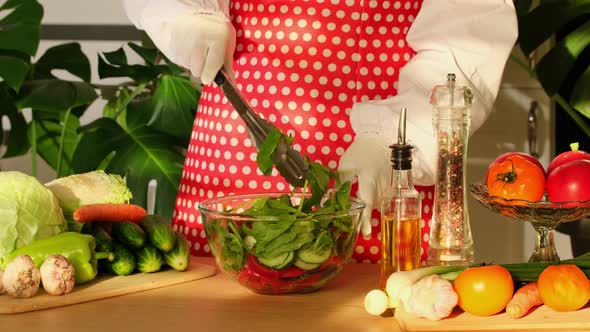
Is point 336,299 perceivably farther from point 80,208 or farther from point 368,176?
point 80,208

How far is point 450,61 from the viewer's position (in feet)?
5.35

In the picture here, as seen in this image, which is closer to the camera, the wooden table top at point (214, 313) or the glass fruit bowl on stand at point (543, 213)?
the wooden table top at point (214, 313)

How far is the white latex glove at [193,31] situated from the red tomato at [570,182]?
0.56 meters

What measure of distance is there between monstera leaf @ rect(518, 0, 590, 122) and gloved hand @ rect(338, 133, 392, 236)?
83 centimetres

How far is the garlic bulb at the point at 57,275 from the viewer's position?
1301 mm

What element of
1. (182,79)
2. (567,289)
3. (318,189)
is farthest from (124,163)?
(567,289)

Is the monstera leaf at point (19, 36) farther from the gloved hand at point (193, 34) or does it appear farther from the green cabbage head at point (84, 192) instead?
the green cabbage head at point (84, 192)

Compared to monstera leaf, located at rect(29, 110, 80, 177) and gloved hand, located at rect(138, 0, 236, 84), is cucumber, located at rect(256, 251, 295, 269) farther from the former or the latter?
monstera leaf, located at rect(29, 110, 80, 177)

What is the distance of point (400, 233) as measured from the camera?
1.32 m

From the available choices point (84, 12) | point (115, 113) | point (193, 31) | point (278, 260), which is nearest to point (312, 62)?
point (193, 31)

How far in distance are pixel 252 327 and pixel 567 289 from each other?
1.22 ft

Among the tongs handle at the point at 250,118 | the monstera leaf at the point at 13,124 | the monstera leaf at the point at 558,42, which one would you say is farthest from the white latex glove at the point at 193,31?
the monstera leaf at the point at 13,124

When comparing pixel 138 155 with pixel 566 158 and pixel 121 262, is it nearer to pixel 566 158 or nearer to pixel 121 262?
pixel 121 262

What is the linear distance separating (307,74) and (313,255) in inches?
21.3
